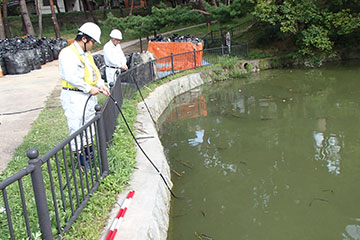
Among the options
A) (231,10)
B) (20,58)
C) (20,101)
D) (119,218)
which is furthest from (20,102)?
(231,10)

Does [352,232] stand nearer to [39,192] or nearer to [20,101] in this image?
[39,192]

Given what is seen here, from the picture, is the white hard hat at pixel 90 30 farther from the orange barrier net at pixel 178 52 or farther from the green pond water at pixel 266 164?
the orange barrier net at pixel 178 52

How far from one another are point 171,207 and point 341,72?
12.1m

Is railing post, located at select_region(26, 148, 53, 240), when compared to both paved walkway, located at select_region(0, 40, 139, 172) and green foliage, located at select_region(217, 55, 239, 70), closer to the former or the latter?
paved walkway, located at select_region(0, 40, 139, 172)

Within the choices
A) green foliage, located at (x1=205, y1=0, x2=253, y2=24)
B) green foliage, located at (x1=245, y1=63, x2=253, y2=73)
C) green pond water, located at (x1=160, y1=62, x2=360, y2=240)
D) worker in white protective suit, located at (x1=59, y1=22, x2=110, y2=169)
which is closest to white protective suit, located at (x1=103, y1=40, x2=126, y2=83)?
green pond water, located at (x1=160, y1=62, x2=360, y2=240)

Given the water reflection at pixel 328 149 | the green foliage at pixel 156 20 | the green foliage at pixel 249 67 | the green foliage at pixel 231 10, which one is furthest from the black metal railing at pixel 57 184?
the green foliage at pixel 156 20

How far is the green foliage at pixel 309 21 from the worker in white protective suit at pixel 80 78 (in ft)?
42.5

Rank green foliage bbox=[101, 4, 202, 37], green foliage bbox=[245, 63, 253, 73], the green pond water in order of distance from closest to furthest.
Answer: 1. the green pond water
2. green foliage bbox=[245, 63, 253, 73]
3. green foliage bbox=[101, 4, 202, 37]

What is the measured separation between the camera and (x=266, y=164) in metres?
6.21

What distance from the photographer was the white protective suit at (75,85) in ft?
14.1

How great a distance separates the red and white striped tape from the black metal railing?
0.40m

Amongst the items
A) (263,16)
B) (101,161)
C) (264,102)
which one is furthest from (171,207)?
(263,16)

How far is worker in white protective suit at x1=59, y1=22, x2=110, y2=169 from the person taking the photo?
170 inches

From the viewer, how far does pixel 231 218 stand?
4676 mm
